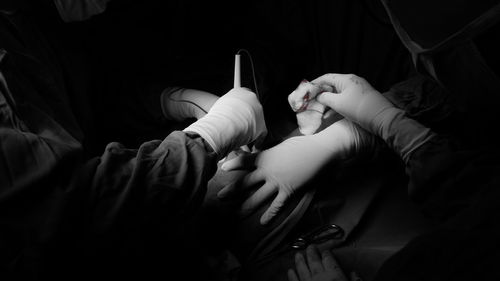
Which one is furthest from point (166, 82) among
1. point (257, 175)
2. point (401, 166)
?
point (401, 166)

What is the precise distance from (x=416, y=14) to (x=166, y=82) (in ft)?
4.29

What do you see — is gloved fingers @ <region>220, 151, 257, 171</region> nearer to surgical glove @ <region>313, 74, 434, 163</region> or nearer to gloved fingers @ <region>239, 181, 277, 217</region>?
gloved fingers @ <region>239, 181, 277, 217</region>

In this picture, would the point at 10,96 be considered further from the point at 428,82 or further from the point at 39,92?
the point at 428,82

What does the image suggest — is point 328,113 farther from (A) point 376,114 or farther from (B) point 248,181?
(B) point 248,181

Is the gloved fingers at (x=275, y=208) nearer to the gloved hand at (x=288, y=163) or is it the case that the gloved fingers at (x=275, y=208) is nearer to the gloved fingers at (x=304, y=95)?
the gloved hand at (x=288, y=163)

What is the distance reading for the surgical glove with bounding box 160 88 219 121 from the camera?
178 cm

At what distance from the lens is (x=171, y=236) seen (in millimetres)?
1098

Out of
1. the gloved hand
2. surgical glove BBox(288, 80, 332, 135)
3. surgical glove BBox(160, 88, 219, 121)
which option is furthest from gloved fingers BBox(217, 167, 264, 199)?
surgical glove BBox(160, 88, 219, 121)

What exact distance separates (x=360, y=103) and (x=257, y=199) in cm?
56

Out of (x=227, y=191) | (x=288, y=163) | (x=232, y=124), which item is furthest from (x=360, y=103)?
(x=227, y=191)

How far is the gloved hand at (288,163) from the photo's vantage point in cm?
138

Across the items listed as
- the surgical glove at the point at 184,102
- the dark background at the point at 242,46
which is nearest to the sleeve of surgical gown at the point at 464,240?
the dark background at the point at 242,46

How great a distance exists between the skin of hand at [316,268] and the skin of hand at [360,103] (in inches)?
20.5

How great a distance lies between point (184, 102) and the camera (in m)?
1.82
